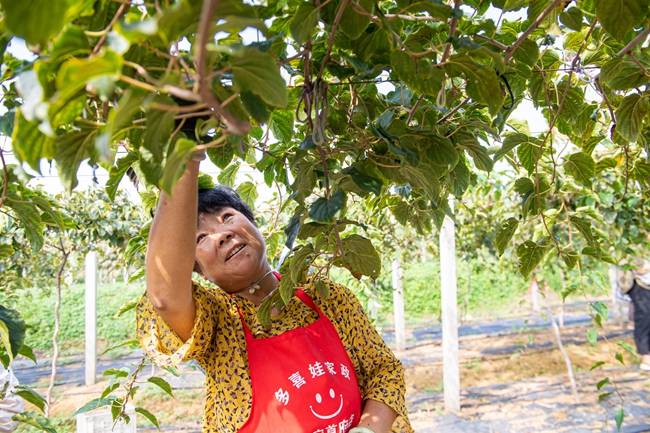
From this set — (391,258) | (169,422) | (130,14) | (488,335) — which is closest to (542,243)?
(130,14)

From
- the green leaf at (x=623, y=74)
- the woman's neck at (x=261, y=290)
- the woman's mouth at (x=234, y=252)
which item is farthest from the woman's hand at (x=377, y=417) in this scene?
the green leaf at (x=623, y=74)

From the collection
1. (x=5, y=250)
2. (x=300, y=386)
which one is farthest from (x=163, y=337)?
(x=5, y=250)

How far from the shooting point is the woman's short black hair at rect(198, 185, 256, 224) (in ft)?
3.61

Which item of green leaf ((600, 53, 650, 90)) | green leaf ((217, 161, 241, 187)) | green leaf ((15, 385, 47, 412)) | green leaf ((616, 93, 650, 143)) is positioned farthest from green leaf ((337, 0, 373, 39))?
green leaf ((15, 385, 47, 412))

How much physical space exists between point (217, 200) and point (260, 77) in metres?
0.73

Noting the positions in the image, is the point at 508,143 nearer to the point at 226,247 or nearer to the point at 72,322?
the point at 226,247

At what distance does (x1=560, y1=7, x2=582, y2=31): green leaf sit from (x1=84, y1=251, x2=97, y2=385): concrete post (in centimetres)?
585

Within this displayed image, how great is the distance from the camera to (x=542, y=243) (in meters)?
1.19

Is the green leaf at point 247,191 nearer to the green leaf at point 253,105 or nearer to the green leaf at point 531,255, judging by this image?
the green leaf at point 531,255

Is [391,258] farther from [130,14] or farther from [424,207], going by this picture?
[130,14]

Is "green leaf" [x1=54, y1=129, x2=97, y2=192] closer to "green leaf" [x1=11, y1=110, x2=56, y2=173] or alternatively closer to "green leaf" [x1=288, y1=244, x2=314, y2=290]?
"green leaf" [x1=11, y1=110, x2=56, y2=173]

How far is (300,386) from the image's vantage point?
107 cm

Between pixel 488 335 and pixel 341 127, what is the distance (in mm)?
9049

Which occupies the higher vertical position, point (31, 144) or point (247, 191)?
point (247, 191)
